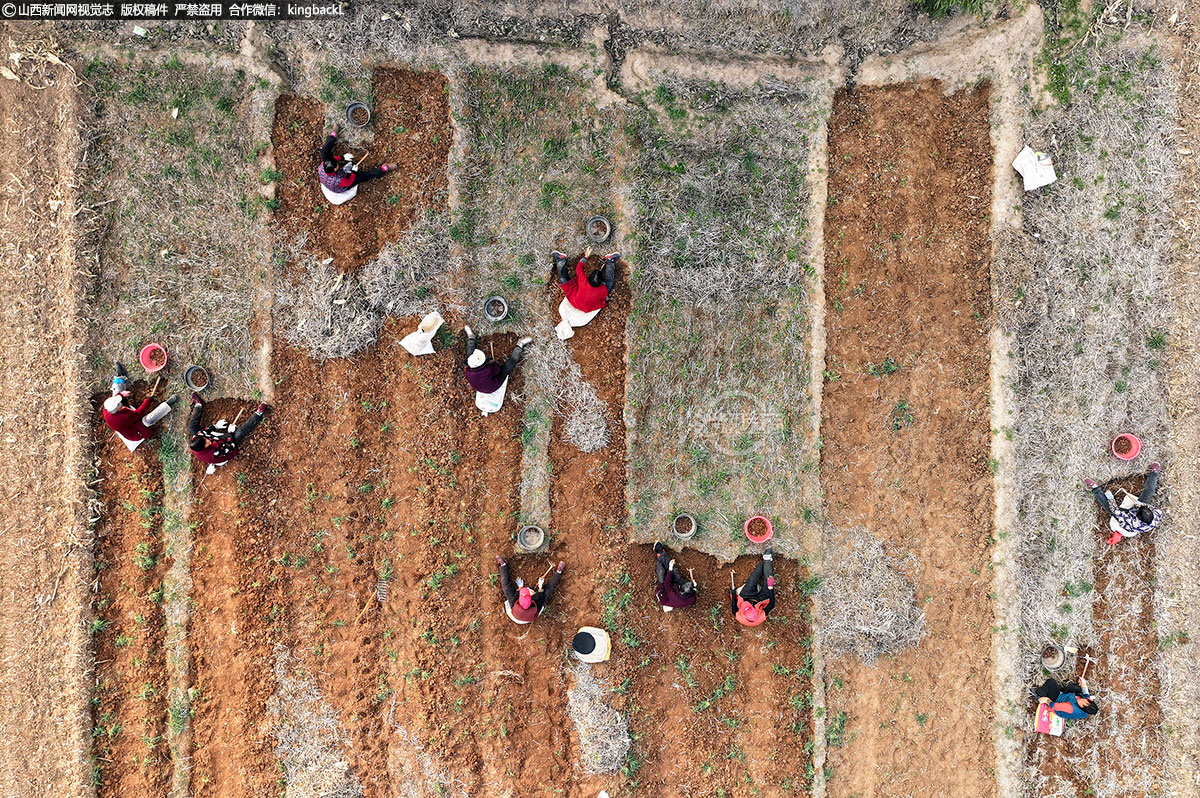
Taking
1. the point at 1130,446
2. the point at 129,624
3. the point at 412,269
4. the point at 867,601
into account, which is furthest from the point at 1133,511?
the point at 129,624

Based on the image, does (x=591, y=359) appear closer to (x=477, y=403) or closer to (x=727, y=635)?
(x=477, y=403)

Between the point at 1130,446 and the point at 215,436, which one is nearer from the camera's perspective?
the point at 215,436

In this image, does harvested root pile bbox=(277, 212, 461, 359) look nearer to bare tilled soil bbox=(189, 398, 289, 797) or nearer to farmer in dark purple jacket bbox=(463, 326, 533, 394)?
farmer in dark purple jacket bbox=(463, 326, 533, 394)

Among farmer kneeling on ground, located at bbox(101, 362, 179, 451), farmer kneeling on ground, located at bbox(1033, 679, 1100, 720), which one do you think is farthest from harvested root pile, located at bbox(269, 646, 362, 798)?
farmer kneeling on ground, located at bbox(1033, 679, 1100, 720)

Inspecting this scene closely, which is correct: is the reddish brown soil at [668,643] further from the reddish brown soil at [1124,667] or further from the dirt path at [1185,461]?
the dirt path at [1185,461]

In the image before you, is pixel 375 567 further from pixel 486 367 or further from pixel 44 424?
pixel 44 424

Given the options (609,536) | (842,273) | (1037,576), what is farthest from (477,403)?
(1037,576)
